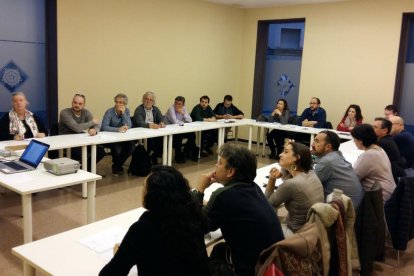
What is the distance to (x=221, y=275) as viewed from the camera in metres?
1.84

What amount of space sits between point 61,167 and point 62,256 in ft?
4.77

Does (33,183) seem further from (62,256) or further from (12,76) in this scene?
(12,76)

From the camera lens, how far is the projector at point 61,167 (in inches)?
125

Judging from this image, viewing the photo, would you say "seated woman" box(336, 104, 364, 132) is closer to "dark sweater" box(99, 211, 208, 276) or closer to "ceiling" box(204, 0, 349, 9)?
"ceiling" box(204, 0, 349, 9)

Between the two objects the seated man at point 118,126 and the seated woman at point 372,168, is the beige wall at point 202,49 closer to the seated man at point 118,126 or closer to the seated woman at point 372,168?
the seated man at point 118,126

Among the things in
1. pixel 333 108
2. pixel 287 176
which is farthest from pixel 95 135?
pixel 333 108

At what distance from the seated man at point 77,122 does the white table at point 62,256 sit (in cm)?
307

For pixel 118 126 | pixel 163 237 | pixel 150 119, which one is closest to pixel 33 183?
pixel 163 237

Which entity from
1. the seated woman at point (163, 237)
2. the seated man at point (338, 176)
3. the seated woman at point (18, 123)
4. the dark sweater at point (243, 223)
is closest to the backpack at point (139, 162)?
the seated woman at point (18, 123)

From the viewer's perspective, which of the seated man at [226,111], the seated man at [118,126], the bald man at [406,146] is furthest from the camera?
the seated man at [226,111]

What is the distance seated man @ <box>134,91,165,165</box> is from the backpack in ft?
1.64

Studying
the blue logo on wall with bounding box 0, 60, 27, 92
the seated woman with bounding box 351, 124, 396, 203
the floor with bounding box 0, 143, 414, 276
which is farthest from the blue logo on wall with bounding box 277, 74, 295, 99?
the seated woman with bounding box 351, 124, 396, 203

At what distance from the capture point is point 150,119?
6109 mm

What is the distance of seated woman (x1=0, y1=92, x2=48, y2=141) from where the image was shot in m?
4.45
